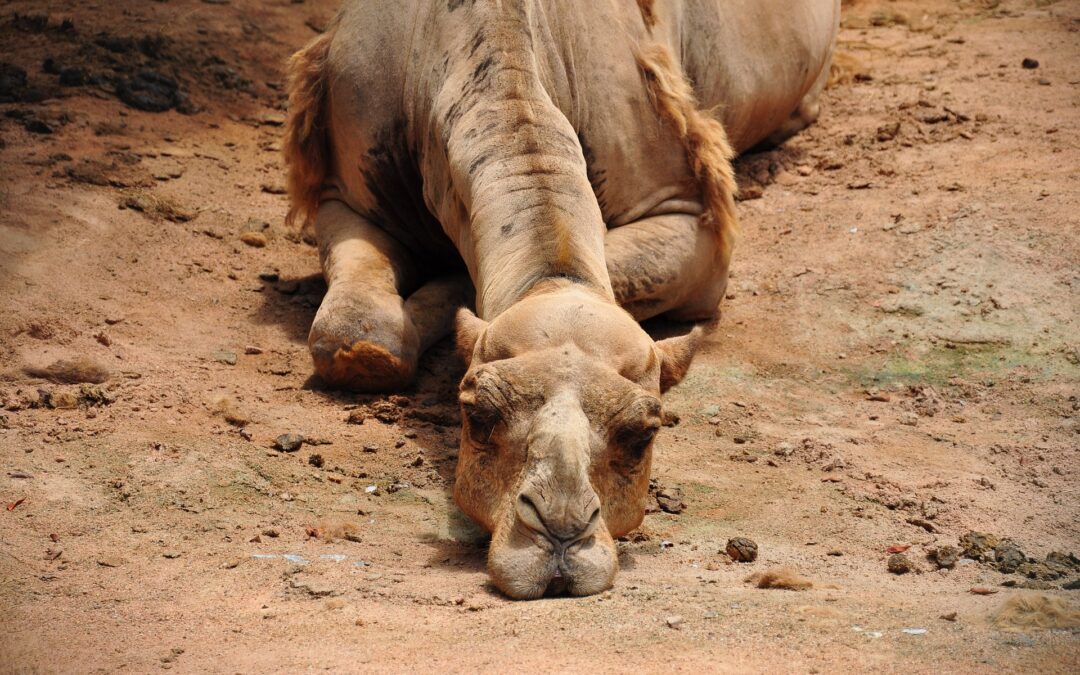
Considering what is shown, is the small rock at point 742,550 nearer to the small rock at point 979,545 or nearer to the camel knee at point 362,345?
the small rock at point 979,545

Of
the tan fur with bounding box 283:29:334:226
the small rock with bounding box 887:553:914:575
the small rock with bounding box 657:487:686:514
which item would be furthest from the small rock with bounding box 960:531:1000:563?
the tan fur with bounding box 283:29:334:226

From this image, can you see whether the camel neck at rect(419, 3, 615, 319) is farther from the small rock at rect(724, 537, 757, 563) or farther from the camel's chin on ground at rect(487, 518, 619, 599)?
the camel's chin on ground at rect(487, 518, 619, 599)

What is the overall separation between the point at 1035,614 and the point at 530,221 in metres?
2.37

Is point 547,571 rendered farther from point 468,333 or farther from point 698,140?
point 698,140

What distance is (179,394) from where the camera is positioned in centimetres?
559

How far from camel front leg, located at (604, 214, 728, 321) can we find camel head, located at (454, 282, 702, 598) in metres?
1.86

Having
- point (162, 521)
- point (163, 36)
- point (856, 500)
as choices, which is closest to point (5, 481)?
point (162, 521)

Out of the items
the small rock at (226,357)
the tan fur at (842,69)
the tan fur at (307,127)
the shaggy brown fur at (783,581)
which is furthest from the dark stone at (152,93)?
the shaggy brown fur at (783,581)

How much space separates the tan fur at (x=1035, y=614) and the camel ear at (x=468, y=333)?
6.53ft

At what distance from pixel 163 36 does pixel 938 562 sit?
276 inches

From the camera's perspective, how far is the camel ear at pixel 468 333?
4816 millimetres

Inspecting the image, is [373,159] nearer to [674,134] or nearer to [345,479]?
[674,134]

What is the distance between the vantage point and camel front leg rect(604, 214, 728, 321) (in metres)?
6.62

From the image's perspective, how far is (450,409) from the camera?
596 cm
